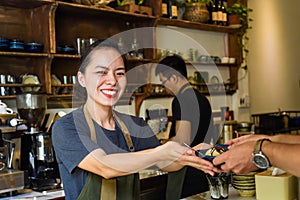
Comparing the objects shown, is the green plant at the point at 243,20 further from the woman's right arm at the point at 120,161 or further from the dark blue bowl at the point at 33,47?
the woman's right arm at the point at 120,161

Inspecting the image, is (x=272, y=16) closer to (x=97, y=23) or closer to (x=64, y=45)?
(x=97, y=23)

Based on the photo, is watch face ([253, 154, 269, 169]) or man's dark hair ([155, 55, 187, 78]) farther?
man's dark hair ([155, 55, 187, 78])

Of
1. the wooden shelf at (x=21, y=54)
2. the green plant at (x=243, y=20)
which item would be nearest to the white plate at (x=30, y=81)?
the wooden shelf at (x=21, y=54)

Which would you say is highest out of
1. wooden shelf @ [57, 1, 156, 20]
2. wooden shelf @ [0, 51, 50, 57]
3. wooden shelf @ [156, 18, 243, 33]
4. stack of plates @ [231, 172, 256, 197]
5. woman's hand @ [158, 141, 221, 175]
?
wooden shelf @ [156, 18, 243, 33]

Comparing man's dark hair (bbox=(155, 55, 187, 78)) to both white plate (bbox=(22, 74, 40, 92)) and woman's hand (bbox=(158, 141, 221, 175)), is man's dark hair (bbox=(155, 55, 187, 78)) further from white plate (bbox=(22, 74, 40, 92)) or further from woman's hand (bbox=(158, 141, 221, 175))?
woman's hand (bbox=(158, 141, 221, 175))

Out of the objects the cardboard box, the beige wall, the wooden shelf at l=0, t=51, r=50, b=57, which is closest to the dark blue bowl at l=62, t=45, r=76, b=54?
the wooden shelf at l=0, t=51, r=50, b=57

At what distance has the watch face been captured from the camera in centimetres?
148

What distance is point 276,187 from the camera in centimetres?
174

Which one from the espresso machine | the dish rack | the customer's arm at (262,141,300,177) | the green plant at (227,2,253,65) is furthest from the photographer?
the dish rack

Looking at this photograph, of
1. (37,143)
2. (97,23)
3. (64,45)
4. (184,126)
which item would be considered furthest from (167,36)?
(37,143)

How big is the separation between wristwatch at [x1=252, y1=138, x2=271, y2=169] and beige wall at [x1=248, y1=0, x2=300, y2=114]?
3630mm

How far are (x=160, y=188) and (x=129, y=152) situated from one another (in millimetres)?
1279

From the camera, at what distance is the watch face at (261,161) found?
1484 millimetres

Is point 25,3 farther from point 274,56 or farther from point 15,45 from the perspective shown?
point 274,56
